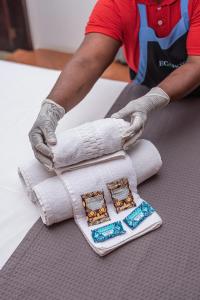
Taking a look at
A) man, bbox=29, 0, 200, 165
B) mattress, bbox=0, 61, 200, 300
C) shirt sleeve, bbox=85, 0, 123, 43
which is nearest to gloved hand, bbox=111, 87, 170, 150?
man, bbox=29, 0, 200, 165

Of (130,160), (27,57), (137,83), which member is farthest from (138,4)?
(27,57)

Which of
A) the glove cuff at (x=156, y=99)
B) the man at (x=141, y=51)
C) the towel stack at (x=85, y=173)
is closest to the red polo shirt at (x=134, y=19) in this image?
the man at (x=141, y=51)

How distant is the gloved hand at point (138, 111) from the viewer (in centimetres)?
97

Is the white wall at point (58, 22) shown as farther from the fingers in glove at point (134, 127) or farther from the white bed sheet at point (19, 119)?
the fingers in glove at point (134, 127)

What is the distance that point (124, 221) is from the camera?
2.90 feet

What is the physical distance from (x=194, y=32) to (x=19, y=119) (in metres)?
0.65

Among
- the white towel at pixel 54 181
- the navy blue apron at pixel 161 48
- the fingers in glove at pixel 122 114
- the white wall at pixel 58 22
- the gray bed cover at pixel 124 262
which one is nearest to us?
the gray bed cover at pixel 124 262

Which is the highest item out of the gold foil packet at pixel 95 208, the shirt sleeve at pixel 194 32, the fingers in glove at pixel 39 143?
the shirt sleeve at pixel 194 32

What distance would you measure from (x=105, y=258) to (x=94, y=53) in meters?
0.67

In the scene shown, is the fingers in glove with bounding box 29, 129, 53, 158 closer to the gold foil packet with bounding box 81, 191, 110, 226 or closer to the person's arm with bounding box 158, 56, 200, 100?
the gold foil packet with bounding box 81, 191, 110, 226

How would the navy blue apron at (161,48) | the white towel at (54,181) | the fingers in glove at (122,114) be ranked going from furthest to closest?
the navy blue apron at (161,48) < the fingers in glove at (122,114) < the white towel at (54,181)

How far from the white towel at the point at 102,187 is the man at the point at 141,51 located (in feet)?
0.53

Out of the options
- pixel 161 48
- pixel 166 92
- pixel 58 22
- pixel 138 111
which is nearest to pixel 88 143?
pixel 138 111

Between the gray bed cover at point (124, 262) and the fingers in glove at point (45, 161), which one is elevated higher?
the fingers in glove at point (45, 161)
